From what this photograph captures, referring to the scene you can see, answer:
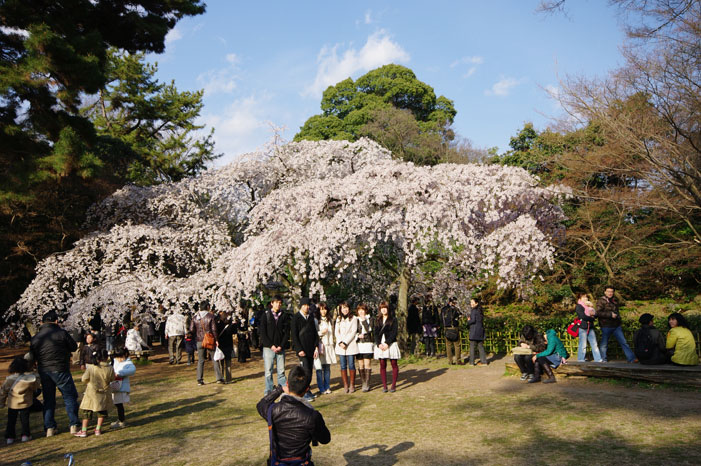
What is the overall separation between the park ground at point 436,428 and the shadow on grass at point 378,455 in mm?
12

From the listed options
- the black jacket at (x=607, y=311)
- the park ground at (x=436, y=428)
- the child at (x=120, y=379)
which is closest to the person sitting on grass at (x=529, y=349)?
the park ground at (x=436, y=428)

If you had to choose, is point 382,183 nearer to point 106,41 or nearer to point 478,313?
point 478,313

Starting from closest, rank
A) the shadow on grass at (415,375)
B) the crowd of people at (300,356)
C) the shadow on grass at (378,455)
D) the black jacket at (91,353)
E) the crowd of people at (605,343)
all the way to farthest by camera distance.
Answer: the shadow on grass at (378,455), the crowd of people at (300,356), the black jacket at (91,353), the crowd of people at (605,343), the shadow on grass at (415,375)

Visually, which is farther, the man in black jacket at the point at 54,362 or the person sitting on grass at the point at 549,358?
the person sitting on grass at the point at 549,358

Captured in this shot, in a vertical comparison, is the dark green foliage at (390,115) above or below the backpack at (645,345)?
above

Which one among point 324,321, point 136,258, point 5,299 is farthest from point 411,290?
point 5,299

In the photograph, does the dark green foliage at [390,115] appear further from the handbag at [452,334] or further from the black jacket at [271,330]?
the black jacket at [271,330]

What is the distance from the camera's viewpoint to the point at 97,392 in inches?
282

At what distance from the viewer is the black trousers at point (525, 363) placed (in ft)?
32.6

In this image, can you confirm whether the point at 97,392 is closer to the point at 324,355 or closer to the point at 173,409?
the point at 173,409

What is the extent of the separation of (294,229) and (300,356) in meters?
4.78

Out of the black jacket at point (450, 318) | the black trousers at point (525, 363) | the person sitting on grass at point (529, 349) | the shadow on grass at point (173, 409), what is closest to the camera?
the shadow on grass at point (173, 409)

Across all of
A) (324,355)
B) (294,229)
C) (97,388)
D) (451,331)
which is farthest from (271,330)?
(451,331)

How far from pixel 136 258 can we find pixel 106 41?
283 inches
